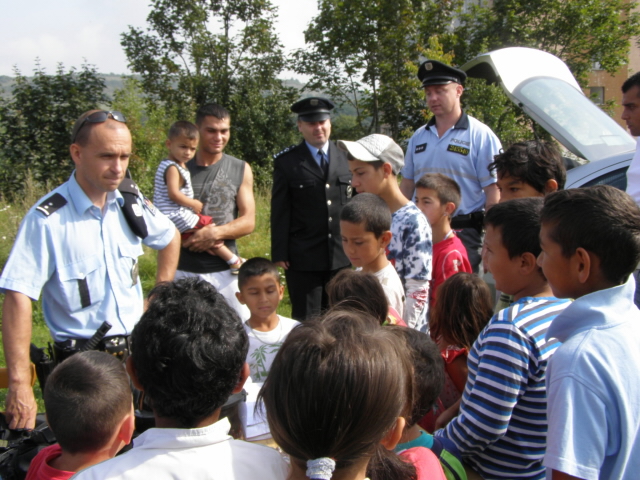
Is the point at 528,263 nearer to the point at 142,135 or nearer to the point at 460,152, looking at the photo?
the point at 460,152

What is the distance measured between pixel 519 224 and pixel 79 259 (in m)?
2.00

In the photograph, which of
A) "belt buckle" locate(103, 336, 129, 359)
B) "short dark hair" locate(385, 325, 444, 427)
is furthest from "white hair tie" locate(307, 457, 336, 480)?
"belt buckle" locate(103, 336, 129, 359)

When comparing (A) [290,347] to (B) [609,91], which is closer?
(A) [290,347]

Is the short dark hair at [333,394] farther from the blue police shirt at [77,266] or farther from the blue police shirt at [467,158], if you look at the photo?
the blue police shirt at [467,158]

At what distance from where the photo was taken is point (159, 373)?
4.66 feet

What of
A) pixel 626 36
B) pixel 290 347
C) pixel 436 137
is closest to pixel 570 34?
pixel 626 36

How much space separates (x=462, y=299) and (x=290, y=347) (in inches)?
61.8

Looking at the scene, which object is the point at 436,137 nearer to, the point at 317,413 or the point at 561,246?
the point at 561,246

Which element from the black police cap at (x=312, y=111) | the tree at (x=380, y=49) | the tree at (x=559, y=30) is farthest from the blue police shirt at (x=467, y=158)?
the tree at (x=559, y=30)

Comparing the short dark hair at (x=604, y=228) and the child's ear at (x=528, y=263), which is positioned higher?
the short dark hair at (x=604, y=228)

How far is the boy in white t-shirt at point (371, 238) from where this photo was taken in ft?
10.5

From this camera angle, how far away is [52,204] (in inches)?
105

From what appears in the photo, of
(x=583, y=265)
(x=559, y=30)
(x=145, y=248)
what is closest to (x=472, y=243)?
(x=583, y=265)

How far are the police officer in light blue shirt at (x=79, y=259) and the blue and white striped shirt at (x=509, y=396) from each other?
1769 mm
